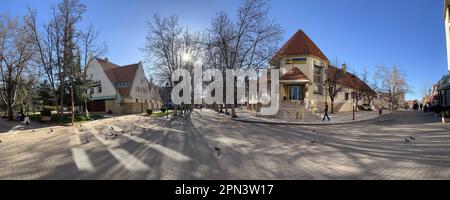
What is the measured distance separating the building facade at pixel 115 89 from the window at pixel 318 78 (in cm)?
3279

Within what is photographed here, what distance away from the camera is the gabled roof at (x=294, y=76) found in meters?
28.3

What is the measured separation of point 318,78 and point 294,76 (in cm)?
613

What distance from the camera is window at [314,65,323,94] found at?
32.4 m

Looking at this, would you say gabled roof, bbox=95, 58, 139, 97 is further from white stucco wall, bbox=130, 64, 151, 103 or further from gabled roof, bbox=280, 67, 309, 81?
gabled roof, bbox=280, 67, 309, 81

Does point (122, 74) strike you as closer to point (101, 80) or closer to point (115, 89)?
point (101, 80)

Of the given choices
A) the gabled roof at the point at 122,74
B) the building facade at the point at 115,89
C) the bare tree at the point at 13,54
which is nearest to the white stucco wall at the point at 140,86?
the building facade at the point at 115,89

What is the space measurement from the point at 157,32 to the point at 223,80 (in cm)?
1181

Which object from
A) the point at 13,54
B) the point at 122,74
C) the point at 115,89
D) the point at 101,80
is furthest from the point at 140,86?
the point at 13,54

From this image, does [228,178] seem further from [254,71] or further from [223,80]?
[223,80]

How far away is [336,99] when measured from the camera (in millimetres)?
37406

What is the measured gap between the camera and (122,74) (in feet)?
155

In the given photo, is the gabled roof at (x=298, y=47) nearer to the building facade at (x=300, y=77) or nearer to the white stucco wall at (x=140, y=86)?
the building facade at (x=300, y=77)

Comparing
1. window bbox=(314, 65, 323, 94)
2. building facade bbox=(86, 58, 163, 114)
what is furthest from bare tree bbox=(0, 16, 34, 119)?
window bbox=(314, 65, 323, 94)
